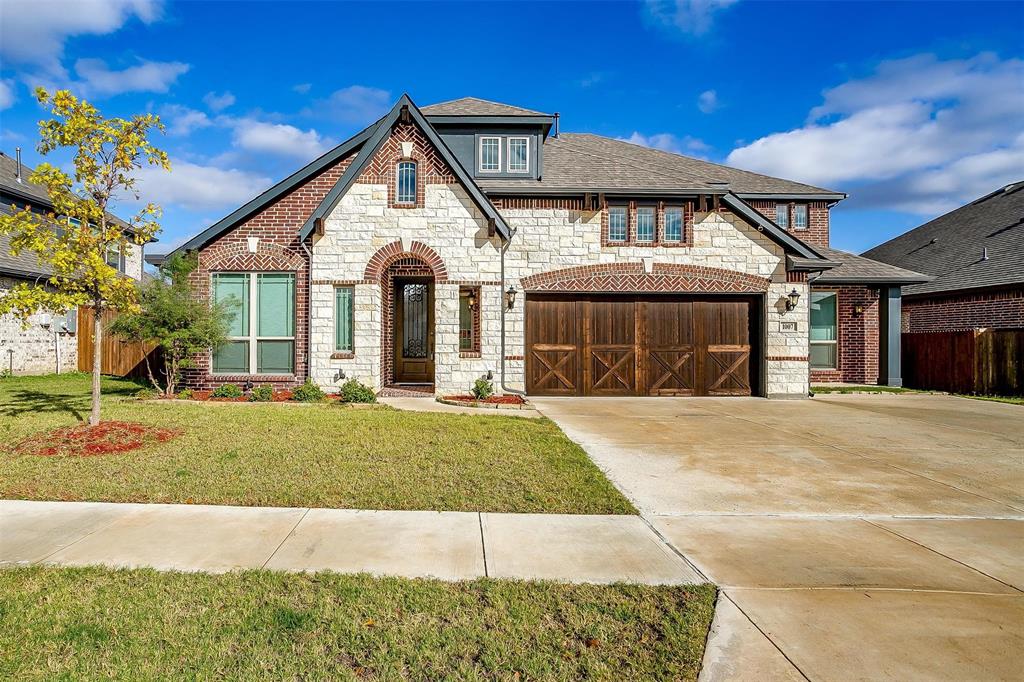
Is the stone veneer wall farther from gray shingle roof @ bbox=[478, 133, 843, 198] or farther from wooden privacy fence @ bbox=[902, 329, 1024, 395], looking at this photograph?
wooden privacy fence @ bbox=[902, 329, 1024, 395]

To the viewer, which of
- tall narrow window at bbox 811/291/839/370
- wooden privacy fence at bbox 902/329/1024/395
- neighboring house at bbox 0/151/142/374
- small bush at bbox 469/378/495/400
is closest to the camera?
small bush at bbox 469/378/495/400

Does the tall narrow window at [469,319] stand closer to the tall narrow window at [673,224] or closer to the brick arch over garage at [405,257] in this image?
the brick arch over garage at [405,257]

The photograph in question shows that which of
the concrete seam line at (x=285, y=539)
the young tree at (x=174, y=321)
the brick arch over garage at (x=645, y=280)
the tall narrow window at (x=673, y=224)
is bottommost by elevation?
the concrete seam line at (x=285, y=539)

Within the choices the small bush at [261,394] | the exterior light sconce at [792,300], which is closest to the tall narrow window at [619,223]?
the exterior light sconce at [792,300]

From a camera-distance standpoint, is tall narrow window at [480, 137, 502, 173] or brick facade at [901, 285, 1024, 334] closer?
tall narrow window at [480, 137, 502, 173]

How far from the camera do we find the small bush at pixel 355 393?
12.6 meters

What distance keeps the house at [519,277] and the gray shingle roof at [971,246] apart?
4.12 m

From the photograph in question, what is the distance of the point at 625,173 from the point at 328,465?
1272cm

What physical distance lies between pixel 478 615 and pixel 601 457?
464 centimetres

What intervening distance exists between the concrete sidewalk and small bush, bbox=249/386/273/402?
7.47 m

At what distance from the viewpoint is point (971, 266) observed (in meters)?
20.4

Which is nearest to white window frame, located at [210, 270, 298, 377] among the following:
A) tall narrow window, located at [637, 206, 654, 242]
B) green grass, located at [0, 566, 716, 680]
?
tall narrow window, located at [637, 206, 654, 242]

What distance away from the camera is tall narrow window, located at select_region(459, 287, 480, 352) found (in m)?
14.2

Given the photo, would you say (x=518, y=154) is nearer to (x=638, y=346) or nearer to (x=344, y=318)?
(x=638, y=346)
